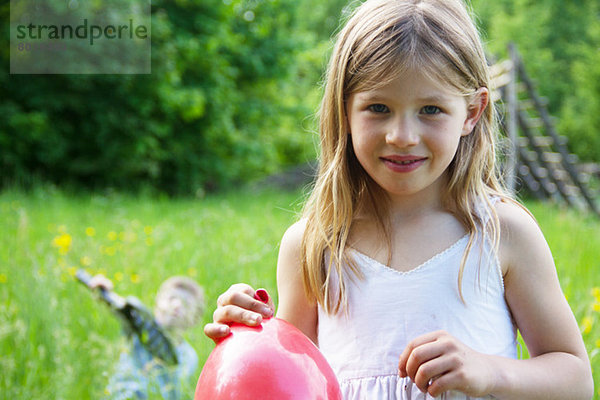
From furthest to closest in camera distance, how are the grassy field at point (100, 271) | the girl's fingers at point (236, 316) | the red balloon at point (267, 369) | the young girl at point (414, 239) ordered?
the grassy field at point (100, 271)
the young girl at point (414, 239)
the girl's fingers at point (236, 316)
the red balloon at point (267, 369)

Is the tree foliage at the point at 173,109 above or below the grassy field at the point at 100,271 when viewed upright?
above

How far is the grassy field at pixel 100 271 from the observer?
2838 millimetres

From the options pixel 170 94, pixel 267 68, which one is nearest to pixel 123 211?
pixel 170 94

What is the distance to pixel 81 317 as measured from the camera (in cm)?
338

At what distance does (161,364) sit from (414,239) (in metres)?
1.46

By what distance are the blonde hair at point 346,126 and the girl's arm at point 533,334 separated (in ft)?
0.19

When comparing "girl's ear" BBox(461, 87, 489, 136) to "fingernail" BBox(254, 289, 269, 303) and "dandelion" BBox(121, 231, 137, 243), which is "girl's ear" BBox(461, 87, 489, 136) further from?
"dandelion" BBox(121, 231, 137, 243)

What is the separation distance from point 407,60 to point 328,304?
0.59m

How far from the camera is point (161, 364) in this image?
266cm

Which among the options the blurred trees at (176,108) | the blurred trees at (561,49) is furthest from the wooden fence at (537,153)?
the blurred trees at (561,49)

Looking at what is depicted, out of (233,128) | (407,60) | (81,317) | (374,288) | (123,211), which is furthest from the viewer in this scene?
(233,128)

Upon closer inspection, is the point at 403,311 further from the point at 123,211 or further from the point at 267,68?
the point at 267,68

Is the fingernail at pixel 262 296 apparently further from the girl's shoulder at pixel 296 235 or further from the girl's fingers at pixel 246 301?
the girl's shoulder at pixel 296 235

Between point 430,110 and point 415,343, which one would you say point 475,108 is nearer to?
point 430,110
